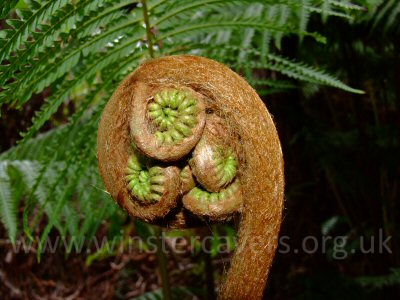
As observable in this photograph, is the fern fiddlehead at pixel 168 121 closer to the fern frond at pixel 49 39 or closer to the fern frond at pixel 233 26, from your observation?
the fern frond at pixel 49 39

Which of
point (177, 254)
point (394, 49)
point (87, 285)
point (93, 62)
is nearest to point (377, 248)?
point (394, 49)

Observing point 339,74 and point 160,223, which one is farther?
point 339,74

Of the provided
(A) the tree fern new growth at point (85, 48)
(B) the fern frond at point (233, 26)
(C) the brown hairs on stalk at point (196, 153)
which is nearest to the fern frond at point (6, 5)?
(A) the tree fern new growth at point (85, 48)

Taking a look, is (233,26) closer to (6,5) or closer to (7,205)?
(6,5)

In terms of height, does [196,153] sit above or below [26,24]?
below

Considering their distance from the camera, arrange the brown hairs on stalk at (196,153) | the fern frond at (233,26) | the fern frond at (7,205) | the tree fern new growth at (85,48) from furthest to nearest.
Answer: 1. the fern frond at (7,205)
2. the fern frond at (233,26)
3. the tree fern new growth at (85,48)
4. the brown hairs on stalk at (196,153)

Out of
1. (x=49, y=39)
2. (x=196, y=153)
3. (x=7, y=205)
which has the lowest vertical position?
(x=7, y=205)

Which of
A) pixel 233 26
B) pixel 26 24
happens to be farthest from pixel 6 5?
pixel 233 26

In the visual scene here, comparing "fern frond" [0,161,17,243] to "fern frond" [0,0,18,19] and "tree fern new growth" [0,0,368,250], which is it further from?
"fern frond" [0,0,18,19]

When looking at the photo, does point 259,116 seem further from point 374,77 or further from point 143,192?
point 374,77
